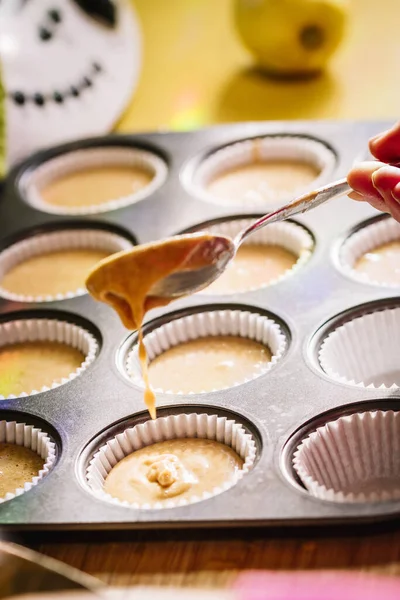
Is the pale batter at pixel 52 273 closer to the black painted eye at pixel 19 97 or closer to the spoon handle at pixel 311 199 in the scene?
the black painted eye at pixel 19 97

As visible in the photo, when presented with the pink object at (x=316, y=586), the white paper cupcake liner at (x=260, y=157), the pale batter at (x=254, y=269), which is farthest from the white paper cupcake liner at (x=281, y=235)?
the pink object at (x=316, y=586)

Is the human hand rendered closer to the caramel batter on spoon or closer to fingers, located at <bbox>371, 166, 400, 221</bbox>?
fingers, located at <bbox>371, 166, 400, 221</bbox>

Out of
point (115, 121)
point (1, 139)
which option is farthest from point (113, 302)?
point (115, 121)

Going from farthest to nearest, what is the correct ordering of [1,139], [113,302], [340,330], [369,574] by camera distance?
[1,139]
[340,330]
[113,302]
[369,574]

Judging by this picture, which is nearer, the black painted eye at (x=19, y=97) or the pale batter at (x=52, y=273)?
the pale batter at (x=52, y=273)

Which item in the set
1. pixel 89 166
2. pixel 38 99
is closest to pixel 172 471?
pixel 89 166

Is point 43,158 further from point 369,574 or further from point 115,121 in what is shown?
point 369,574
